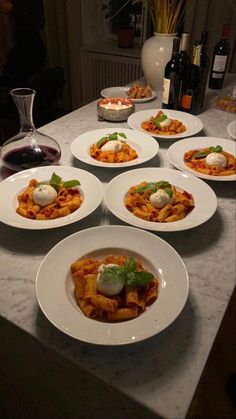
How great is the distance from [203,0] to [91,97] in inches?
54.6

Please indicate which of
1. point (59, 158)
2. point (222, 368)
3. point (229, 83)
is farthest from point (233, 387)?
point (229, 83)

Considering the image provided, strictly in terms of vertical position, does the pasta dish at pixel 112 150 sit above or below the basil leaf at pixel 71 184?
below

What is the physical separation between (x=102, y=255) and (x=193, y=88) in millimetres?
1009

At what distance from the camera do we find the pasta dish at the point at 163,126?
1.27 metres

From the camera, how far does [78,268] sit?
0.63 m

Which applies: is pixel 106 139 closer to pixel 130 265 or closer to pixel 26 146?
pixel 26 146

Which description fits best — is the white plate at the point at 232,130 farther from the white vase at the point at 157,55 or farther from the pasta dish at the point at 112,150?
the white vase at the point at 157,55

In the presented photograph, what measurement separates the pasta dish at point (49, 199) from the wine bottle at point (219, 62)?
1.22m

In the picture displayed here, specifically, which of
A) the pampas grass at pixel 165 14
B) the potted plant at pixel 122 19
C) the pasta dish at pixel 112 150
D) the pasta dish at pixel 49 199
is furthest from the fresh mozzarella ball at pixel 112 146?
the potted plant at pixel 122 19

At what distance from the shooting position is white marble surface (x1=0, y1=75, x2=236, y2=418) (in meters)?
0.49

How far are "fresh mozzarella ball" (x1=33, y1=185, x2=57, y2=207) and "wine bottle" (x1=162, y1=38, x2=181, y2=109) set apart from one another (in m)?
0.82

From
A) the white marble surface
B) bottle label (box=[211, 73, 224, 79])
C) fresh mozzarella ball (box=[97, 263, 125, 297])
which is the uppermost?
bottle label (box=[211, 73, 224, 79])

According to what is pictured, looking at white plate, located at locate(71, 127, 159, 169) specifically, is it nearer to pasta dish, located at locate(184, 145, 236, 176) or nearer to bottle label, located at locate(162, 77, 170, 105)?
pasta dish, located at locate(184, 145, 236, 176)

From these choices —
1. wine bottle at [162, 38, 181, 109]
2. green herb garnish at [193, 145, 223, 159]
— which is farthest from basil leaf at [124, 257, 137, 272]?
wine bottle at [162, 38, 181, 109]
